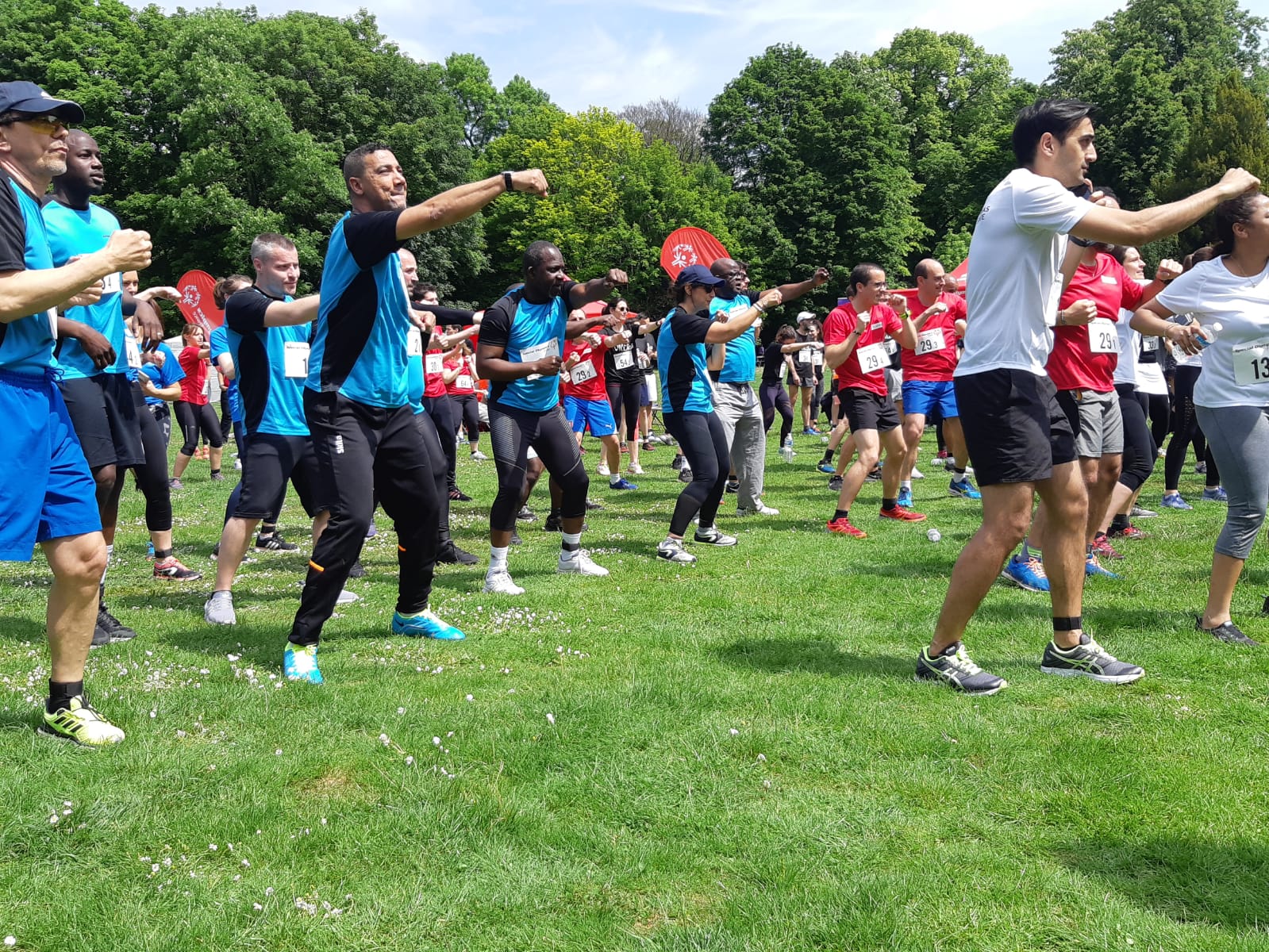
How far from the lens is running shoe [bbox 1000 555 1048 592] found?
7012mm

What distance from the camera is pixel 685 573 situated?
7746 mm

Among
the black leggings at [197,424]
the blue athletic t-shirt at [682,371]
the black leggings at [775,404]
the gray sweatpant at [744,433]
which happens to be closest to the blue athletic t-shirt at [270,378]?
the blue athletic t-shirt at [682,371]

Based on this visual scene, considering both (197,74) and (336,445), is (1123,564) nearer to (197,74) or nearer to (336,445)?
(336,445)

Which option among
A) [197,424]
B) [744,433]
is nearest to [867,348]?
[744,433]

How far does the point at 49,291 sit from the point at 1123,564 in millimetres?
7294

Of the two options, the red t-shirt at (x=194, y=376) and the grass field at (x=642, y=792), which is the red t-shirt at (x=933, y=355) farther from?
the red t-shirt at (x=194, y=376)

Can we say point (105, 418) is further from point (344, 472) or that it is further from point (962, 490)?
point (962, 490)

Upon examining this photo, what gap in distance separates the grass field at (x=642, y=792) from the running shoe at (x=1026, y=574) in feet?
2.55

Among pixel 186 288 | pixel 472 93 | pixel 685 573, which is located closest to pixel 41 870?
pixel 685 573

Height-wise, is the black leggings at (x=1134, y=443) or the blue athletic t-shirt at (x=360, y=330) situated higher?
the blue athletic t-shirt at (x=360, y=330)

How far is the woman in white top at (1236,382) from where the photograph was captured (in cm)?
550

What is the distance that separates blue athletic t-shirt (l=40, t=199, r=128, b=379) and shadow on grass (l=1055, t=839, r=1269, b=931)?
16.0 ft

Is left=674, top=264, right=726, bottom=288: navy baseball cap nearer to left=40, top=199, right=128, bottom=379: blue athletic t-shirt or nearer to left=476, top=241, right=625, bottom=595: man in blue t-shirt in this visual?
left=476, top=241, right=625, bottom=595: man in blue t-shirt

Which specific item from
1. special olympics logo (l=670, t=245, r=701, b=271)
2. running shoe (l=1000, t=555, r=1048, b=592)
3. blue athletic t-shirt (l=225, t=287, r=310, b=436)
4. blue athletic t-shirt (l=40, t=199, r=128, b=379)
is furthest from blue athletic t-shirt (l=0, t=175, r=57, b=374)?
special olympics logo (l=670, t=245, r=701, b=271)
